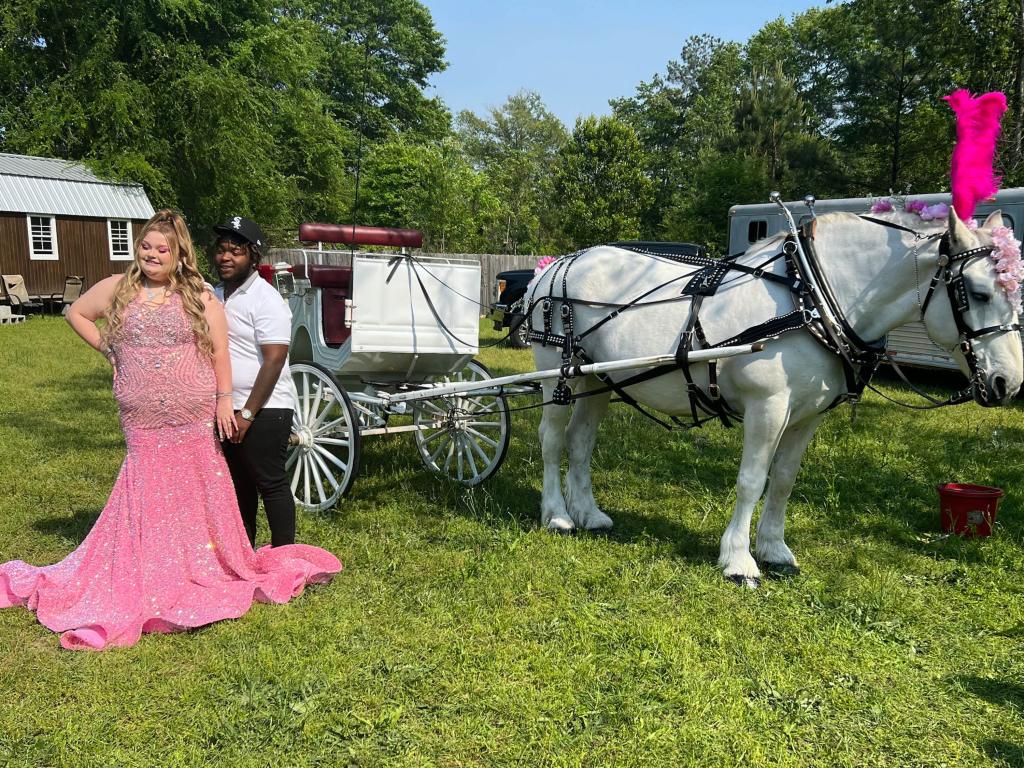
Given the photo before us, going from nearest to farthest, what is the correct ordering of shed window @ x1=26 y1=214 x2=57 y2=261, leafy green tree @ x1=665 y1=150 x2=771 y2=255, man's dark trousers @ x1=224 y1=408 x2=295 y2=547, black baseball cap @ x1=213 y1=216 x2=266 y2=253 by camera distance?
black baseball cap @ x1=213 y1=216 x2=266 y2=253 → man's dark trousers @ x1=224 y1=408 x2=295 y2=547 → shed window @ x1=26 y1=214 x2=57 y2=261 → leafy green tree @ x1=665 y1=150 x2=771 y2=255

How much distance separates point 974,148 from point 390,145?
32.5 metres

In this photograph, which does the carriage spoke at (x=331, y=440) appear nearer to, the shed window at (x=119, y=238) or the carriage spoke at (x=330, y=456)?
the carriage spoke at (x=330, y=456)

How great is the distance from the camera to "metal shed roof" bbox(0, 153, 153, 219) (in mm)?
24406

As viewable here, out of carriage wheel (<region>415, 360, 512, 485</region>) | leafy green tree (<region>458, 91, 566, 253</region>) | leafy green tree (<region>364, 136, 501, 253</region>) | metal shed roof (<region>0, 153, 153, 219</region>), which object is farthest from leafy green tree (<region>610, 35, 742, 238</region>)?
carriage wheel (<region>415, 360, 512, 485</region>)

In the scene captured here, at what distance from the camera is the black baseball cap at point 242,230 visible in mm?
4102

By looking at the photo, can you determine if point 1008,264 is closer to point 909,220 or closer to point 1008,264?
point 1008,264

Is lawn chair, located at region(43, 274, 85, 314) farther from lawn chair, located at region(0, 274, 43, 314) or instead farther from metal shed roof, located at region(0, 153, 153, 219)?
metal shed roof, located at region(0, 153, 153, 219)

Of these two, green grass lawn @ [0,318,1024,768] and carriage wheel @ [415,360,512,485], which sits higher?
carriage wheel @ [415,360,512,485]

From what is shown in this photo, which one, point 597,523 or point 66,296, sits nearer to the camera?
point 597,523

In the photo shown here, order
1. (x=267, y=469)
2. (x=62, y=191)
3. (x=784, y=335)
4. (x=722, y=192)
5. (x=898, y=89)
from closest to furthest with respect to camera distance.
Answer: (x=784, y=335)
(x=267, y=469)
(x=62, y=191)
(x=722, y=192)
(x=898, y=89)

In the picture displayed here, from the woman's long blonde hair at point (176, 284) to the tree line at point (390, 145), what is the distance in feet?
69.5

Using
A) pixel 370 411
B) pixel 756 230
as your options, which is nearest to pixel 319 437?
pixel 370 411

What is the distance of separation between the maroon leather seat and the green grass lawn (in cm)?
131

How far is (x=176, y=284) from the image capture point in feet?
12.8
